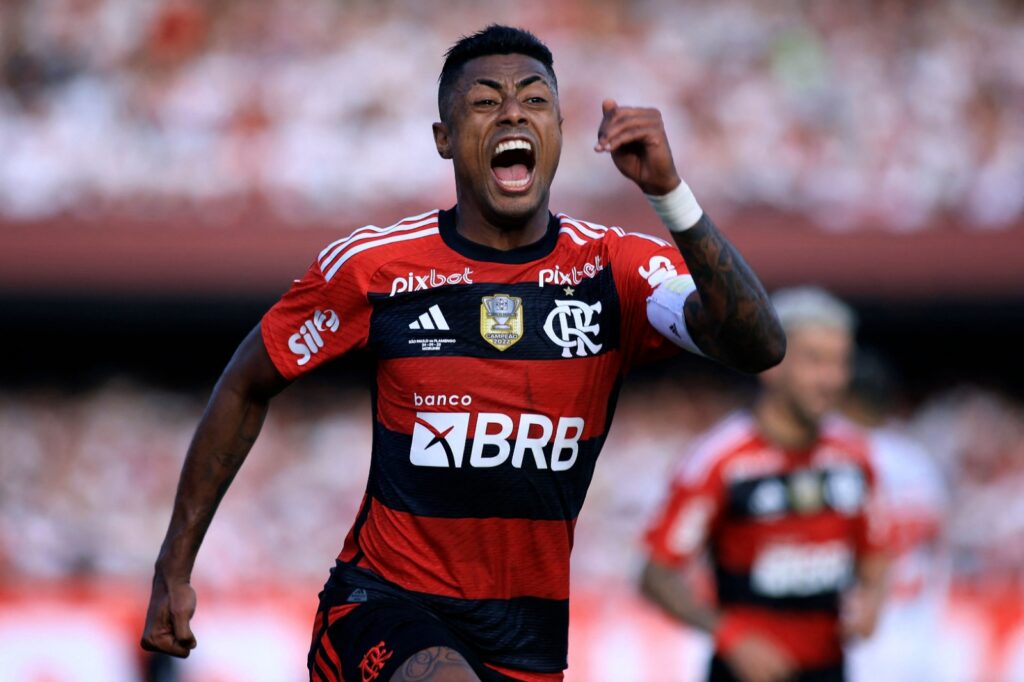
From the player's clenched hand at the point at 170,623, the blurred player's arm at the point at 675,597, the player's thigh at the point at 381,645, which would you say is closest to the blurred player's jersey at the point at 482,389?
the player's thigh at the point at 381,645

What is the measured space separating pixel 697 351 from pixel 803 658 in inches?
126

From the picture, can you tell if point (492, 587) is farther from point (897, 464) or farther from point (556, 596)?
point (897, 464)

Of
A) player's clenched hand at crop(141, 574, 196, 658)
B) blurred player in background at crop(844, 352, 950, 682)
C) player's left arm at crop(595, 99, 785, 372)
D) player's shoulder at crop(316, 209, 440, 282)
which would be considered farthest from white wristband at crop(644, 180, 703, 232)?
blurred player in background at crop(844, 352, 950, 682)

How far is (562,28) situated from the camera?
A: 1192 centimetres

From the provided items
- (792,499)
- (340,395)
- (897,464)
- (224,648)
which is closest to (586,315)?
(792,499)

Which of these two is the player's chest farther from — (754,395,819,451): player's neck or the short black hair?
(754,395,819,451): player's neck

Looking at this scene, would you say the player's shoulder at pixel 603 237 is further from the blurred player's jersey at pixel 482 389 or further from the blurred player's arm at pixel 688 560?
the blurred player's arm at pixel 688 560

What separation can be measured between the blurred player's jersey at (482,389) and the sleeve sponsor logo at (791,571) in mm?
2554

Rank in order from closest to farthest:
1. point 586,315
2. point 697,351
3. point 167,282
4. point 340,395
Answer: point 697,351 < point 586,315 < point 167,282 < point 340,395

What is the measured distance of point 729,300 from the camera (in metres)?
3.60

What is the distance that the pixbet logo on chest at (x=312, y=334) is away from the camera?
414 cm

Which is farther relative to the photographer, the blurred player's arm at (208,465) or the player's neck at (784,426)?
the player's neck at (784,426)

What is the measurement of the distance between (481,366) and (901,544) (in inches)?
166

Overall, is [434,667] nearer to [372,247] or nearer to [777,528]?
[372,247]
